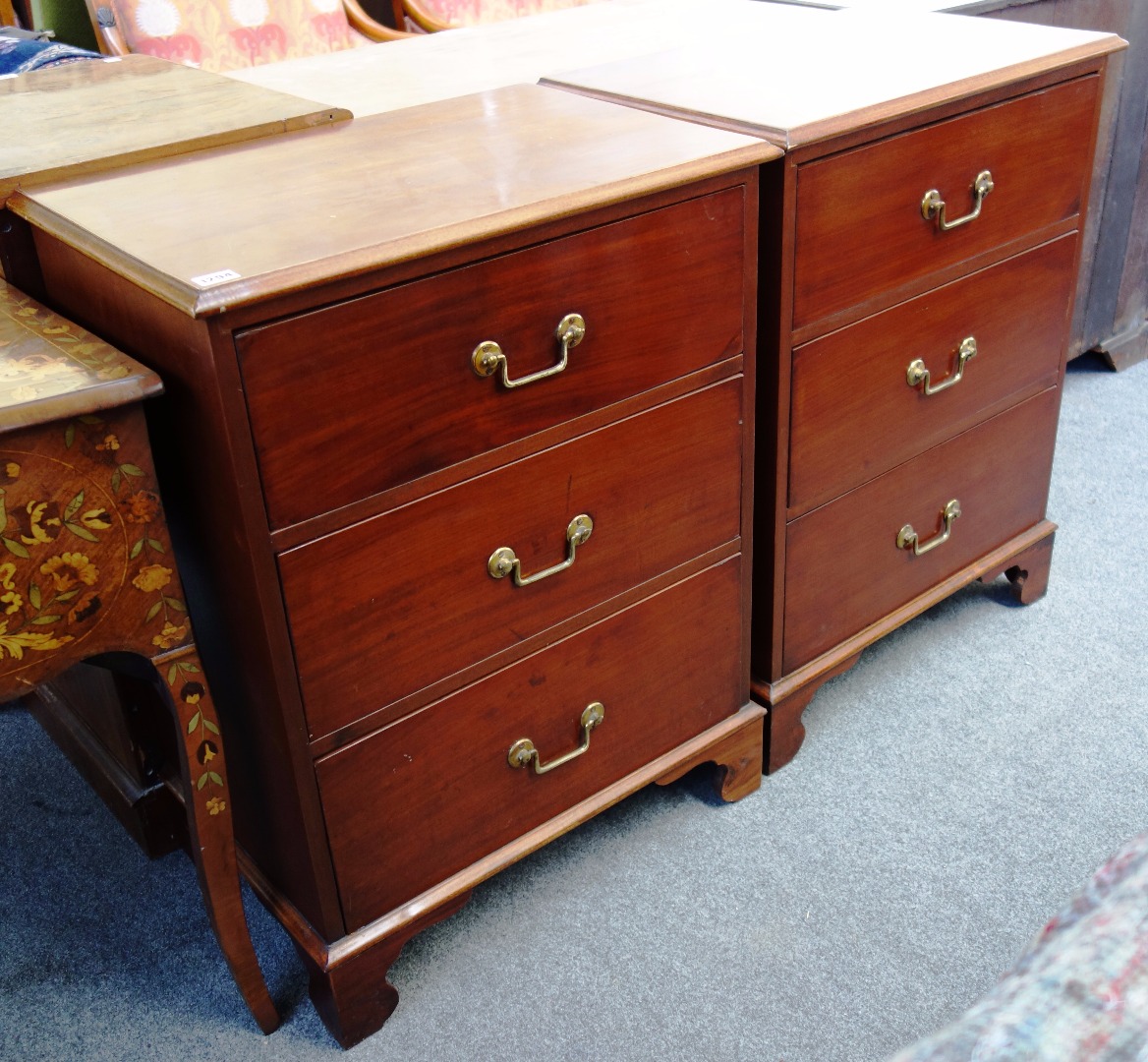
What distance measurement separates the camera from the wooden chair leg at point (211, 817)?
3.57 feet

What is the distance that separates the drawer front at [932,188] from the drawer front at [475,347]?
12 centimetres

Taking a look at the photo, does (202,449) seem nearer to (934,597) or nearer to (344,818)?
(344,818)

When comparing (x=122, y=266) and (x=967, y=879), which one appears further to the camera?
(x=967, y=879)

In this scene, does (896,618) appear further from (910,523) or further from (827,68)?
(827,68)

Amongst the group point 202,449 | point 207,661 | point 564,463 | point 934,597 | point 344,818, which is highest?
point 202,449

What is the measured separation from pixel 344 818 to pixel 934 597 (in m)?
0.92

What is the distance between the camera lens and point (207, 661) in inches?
47.3

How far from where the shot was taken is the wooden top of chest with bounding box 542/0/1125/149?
4.23 feet

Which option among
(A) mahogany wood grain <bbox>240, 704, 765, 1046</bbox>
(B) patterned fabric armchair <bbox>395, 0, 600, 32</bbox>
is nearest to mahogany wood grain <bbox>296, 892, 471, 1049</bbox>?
(A) mahogany wood grain <bbox>240, 704, 765, 1046</bbox>

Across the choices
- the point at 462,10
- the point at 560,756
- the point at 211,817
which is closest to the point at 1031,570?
the point at 560,756

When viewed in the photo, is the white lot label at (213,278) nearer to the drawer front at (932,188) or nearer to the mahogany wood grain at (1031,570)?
the drawer front at (932,188)

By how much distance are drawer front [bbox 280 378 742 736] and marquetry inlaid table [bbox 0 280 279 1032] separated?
0.11 m

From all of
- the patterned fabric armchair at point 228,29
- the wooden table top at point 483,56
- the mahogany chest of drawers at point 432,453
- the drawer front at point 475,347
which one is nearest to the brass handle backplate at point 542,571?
the mahogany chest of drawers at point 432,453

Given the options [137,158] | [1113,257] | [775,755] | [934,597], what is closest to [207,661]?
[137,158]
